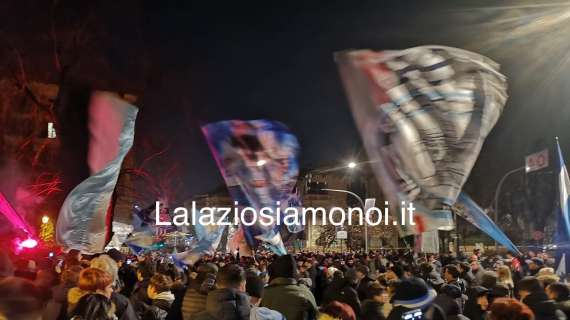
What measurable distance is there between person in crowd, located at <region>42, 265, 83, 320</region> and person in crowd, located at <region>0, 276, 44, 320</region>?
2031 mm

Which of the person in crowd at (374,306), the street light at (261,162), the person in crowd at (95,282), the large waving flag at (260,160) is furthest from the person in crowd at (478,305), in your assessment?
the street light at (261,162)

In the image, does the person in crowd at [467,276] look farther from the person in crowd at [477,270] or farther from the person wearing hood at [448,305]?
the person wearing hood at [448,305]

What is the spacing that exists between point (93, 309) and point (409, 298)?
2.30m

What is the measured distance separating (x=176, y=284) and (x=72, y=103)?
16.8m

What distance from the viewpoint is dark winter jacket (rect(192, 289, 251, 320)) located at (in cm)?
479

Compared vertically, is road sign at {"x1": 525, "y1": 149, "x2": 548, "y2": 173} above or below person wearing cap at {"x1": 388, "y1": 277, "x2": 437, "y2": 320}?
above

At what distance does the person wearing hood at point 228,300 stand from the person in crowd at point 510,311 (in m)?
1.77

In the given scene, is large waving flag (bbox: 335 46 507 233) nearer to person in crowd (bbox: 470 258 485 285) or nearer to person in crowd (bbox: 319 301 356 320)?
person in crowd (bbox: 470 258 485 285)

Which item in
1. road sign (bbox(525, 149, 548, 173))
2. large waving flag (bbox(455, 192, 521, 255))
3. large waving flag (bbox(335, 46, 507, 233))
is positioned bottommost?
large waving flag (bbox(455, 192, 521, 255))

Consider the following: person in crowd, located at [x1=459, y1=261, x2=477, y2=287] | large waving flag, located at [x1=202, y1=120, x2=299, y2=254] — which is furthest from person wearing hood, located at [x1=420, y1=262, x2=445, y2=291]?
large waving flag, located at [x1=202, y1=120, x2=299, y2=254]

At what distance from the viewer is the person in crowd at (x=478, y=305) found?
695 centimetres

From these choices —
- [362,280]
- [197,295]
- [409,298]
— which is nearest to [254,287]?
[197,295]

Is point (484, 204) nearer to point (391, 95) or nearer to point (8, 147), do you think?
point (8, 147)

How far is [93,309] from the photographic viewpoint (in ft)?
14.5
